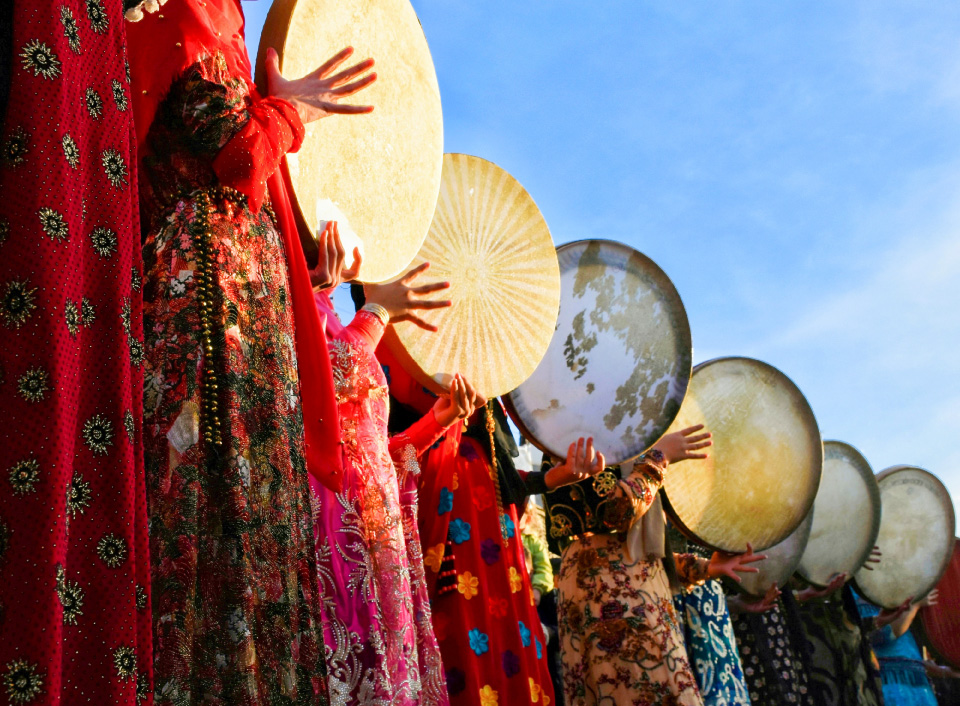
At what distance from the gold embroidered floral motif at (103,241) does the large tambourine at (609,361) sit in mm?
2687

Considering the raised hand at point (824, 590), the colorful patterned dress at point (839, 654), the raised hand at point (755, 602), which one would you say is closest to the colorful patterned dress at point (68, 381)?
the raised hand at point (755, 602)

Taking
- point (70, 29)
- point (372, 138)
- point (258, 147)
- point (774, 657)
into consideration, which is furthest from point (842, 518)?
point (70, 29)

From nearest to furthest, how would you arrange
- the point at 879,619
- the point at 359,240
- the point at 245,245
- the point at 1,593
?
the point at 1,593 → the point at 245,245 → the point at 359,240 → the point at 879,619

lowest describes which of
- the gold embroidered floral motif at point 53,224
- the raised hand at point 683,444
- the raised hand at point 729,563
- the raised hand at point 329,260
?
the gold embroidered floral motif at point 53,224

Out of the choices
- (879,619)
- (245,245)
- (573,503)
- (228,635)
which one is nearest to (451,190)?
(573,503)

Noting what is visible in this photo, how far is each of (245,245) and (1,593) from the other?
0.96m

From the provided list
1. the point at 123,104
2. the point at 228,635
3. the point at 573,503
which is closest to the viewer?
the point at 123,104

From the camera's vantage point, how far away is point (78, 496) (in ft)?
4.12

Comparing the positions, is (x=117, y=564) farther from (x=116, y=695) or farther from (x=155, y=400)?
(x=155, y=400)

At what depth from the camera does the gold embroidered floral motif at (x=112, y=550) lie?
4.11 feet

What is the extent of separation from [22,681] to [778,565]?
533 centimetres

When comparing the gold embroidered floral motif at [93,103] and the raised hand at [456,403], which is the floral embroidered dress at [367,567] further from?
the gold embroidered floral motif at [93,103]

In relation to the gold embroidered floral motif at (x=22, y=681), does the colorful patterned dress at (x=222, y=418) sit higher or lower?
higher

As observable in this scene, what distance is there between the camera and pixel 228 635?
1.60 meters
